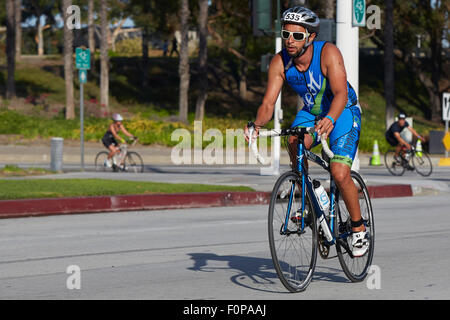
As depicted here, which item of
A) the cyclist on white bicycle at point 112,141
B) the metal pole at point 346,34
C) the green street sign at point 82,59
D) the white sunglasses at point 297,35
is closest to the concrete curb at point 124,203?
the metal pole at point 346,34

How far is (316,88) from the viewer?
22.2 feet

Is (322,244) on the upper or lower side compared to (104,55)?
lower

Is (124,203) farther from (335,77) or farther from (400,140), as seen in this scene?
(400,140)

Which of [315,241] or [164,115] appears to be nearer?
[315,241]

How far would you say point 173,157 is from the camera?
33344mm

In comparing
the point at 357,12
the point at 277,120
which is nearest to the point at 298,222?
the point at 357,12

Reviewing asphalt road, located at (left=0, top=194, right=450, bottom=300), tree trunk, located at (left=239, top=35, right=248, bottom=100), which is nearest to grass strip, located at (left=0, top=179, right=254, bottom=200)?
asphalt road, located at (left=0, top=194, right=450, bottom=300)

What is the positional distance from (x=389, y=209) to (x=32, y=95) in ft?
119

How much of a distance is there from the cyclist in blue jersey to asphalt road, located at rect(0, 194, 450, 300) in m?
0.74

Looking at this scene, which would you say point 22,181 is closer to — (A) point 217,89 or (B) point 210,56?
(A) point 217,89

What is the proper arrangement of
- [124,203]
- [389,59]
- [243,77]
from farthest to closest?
[243,77] → [389,59] → [124,203]

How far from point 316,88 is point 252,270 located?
1.91 metres

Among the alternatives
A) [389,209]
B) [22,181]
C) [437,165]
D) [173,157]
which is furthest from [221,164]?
[389,209]

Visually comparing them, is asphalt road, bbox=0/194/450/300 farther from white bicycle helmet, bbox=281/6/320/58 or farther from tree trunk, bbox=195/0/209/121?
tree trunk, bbox=195/0/209/121
